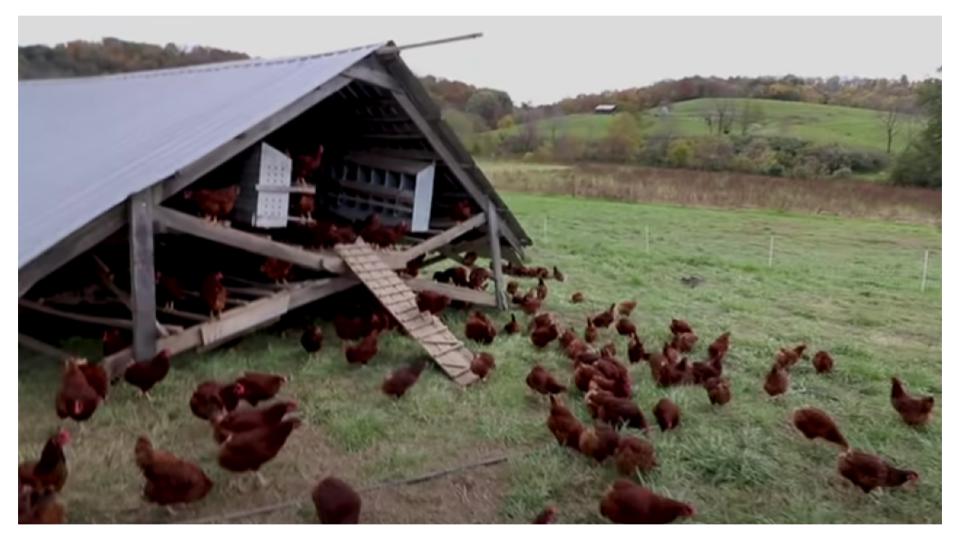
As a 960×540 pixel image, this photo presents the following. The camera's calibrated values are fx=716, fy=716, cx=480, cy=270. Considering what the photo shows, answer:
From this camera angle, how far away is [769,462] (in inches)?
150

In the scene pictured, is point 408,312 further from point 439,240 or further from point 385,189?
point 385,189

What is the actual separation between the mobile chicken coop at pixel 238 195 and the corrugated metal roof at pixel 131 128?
20mm

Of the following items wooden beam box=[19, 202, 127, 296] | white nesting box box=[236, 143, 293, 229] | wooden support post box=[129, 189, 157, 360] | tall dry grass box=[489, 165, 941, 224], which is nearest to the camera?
wooden beam box=[19, 202, 127, 296]

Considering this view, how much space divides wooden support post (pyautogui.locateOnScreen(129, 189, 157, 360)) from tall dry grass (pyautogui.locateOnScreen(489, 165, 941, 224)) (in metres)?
15.2

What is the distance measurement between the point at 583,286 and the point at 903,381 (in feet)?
13.5

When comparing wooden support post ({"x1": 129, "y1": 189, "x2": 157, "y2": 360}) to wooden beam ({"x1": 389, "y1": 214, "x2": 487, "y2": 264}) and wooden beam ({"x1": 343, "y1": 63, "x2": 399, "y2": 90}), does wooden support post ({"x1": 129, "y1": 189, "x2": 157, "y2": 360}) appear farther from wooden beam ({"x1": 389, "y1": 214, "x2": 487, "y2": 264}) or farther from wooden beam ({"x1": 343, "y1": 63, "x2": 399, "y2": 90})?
wooden beam ({"x1": 389, "y1": 214, "x2": 487, "y2": 264})

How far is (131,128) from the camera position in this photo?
578 cm

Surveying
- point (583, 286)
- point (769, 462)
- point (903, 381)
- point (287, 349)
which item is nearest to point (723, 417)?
point (769, 462)

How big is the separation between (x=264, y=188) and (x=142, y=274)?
153 centimetres

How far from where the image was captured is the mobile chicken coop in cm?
441

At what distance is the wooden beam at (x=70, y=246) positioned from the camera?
3.73 meters

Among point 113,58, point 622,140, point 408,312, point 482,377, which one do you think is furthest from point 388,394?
point 622,140

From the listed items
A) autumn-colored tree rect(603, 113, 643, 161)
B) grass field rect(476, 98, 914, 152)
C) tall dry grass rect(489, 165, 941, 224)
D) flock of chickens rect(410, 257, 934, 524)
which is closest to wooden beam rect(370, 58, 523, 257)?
flock of chickens rect(410, 257, 934, 524)

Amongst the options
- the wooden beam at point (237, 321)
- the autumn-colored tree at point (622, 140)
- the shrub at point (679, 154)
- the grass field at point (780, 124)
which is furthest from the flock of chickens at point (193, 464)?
the shrub at point (679, 154)
